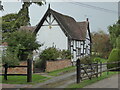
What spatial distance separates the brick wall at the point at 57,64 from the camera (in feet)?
66.9

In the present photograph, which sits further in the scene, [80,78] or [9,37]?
[9,37]

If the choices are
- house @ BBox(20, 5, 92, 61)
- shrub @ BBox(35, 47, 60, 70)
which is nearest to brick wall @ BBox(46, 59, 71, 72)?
shrub @ BBox(35, 47, 60, 70)

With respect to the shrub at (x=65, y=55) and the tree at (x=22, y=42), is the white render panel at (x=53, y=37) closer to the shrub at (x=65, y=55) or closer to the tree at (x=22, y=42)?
the shrub at (x=65, y=55)

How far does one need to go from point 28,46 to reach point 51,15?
34.2 feet

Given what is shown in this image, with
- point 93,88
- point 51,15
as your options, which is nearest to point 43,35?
point 51,15

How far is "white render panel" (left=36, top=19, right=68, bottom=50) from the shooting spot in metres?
30.4

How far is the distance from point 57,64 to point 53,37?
9.24 m

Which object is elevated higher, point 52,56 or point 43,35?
point 43,35

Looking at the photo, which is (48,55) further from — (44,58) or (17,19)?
(17,19)

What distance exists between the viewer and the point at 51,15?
98.1 feet

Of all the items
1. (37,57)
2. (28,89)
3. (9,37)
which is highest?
(9,37)

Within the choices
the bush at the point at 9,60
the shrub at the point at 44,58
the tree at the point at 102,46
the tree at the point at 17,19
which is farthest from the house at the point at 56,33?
the bush at the point at 9,60

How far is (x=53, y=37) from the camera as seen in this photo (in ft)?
102

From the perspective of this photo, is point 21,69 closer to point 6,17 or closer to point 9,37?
point 9,37
